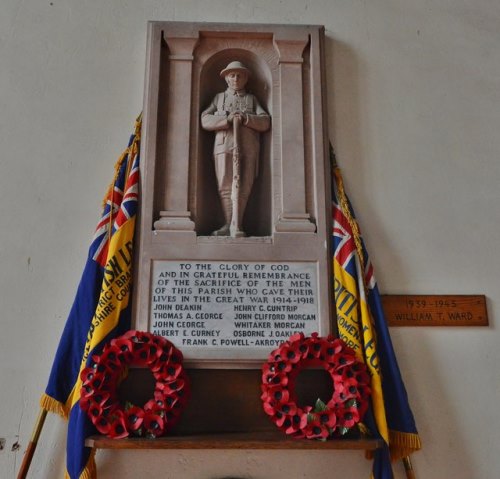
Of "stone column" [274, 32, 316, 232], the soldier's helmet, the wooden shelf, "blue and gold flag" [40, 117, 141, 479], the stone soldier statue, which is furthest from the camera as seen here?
the soldier's helmet

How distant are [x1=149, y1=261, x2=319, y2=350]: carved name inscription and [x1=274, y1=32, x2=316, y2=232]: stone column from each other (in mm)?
246

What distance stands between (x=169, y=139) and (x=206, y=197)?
0.39 m

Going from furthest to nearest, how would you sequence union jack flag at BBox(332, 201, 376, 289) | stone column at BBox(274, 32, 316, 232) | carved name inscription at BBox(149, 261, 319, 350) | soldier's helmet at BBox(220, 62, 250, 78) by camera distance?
1. soldier's helmet at BBox(220, 62, 250, 78)
2. stone column at BBox(274, 32, 316, 232)
3. union jack flag at BBox(332, 201, 376, 289)
4. carved name inscription at BBox(149, 261, 319, 350)

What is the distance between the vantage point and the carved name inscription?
2.80 m

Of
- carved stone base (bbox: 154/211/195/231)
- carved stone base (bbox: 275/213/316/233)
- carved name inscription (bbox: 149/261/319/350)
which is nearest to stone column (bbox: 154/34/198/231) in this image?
carved stone base (bbox: 154/211/195/231)

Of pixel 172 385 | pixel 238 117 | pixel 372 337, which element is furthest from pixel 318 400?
pixel 238 117

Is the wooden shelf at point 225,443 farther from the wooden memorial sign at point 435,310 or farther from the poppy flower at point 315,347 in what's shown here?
the wooden memorial sign at point 435,310

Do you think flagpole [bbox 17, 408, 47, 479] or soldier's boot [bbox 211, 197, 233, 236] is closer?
flagpole [bbox 17, 408, 47, 479]

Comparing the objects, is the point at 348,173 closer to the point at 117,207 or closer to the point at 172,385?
the point at 117,207

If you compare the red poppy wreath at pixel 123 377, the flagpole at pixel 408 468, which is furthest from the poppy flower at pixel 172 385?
the flagpole at pixel 408 468

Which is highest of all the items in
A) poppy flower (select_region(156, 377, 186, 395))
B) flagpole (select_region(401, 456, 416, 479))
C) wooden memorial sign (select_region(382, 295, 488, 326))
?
wooden memorial sign (select_region(382, 295, 488, 326))

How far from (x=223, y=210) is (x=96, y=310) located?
0.89m

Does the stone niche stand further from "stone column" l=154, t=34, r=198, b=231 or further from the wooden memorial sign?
the wooden memorial sign

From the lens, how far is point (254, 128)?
3.21 meters
